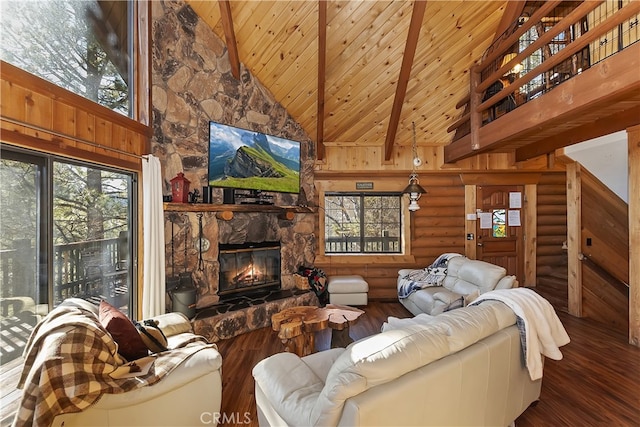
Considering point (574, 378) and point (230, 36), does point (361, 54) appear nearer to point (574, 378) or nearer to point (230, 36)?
point (230, 36)

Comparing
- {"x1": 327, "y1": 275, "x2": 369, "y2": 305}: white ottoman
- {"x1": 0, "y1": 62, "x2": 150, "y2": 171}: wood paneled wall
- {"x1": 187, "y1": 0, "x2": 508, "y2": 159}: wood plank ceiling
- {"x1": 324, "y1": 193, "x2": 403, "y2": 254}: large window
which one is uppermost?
{"x1": 187, "y1": 0, "x2": 508, "y2": 159}: wood plank ceiling

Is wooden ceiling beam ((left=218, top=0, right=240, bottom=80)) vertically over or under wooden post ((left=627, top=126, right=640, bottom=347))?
over

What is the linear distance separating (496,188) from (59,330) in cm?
622

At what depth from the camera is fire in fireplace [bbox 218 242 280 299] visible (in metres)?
3.95

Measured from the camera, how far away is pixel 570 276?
4.18 meters

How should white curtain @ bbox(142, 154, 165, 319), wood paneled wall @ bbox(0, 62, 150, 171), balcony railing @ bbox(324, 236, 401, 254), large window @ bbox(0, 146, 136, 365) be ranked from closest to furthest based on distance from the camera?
wood paneled wall @ bbox(0, 62, 150, 171), large window @ bbox(0, 146, 136, 365), white curtain @ bbox(142, 154, 165, 319), balcony railing @ bbox(324, 236, 401, 254)

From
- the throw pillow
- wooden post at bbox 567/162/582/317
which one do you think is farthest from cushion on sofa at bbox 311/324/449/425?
wooden post at bbox 567/162/582/317

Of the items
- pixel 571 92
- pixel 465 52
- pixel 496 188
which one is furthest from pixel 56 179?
pixel 496 188

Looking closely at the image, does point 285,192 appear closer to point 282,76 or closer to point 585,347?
point 282,76

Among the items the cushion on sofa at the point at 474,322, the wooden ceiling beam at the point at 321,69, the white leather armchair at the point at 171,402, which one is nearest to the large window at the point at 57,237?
the white leather armchair at the point at 171,402

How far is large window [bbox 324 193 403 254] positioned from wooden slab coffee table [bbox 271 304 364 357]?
252 centimetres

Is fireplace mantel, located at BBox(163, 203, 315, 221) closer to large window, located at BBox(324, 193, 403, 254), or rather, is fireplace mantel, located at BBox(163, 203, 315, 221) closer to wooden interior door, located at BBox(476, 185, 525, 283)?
large window, located at BBox(324, 193, 403, 254)

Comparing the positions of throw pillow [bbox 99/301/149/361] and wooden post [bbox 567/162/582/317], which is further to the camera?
wooden post [bbox 567/162/582/317]

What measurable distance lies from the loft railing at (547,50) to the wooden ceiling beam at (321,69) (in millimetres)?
2171
